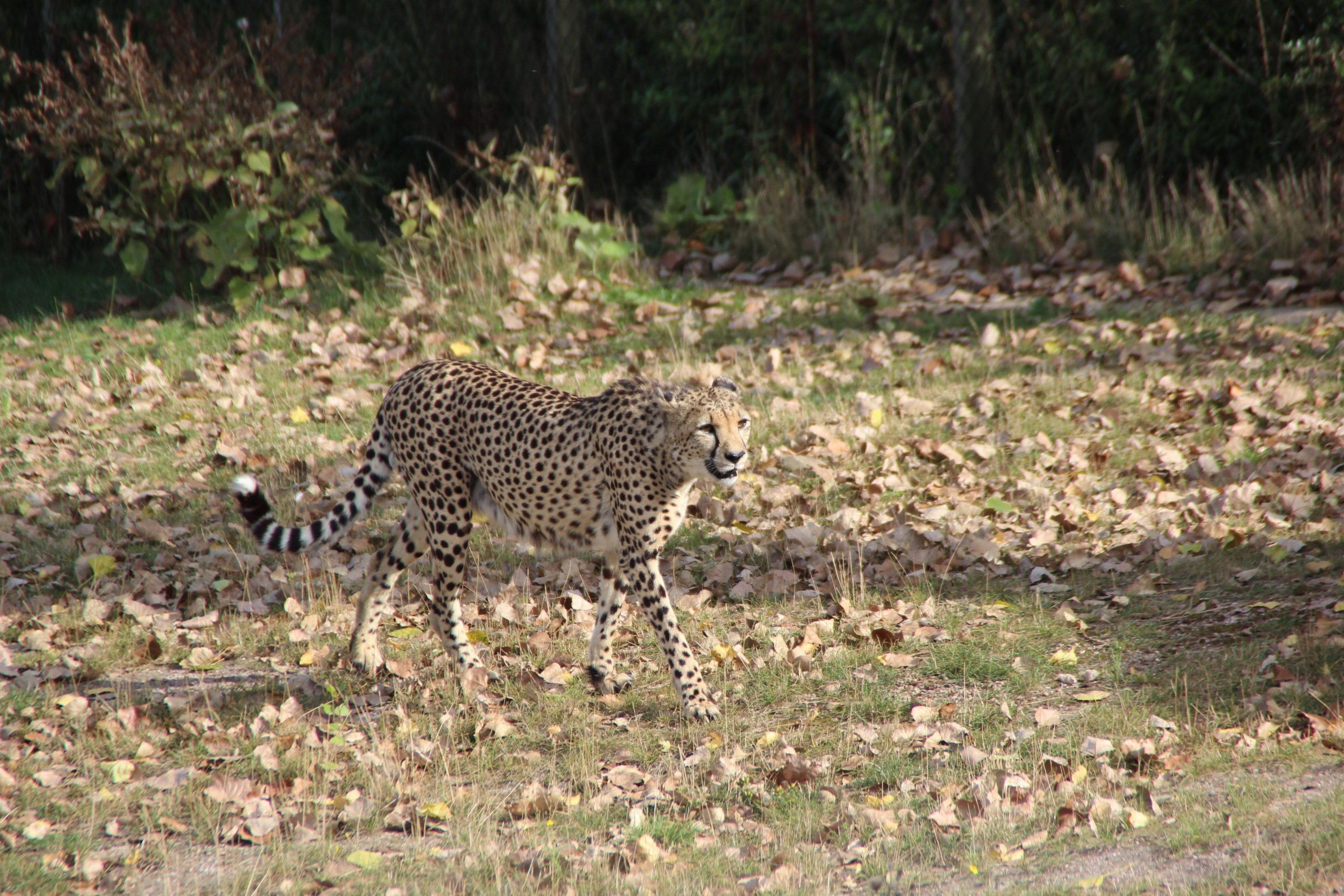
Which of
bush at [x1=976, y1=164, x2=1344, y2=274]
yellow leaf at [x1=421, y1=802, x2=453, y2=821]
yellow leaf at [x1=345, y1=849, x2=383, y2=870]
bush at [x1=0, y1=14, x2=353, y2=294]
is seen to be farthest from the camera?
bush at [x1=0, y1=14, x2=353, y2=294]

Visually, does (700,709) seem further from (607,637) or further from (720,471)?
(720,471)

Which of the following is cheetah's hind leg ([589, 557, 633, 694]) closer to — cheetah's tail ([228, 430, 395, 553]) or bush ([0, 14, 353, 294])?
cheetah's tail ([228, 430, 395, 553])

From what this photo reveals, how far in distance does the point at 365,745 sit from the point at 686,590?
1568mm

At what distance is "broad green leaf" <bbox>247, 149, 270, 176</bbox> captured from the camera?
9.06 meters

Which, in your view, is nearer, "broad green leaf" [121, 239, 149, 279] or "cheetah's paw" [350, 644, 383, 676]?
"cheetah's paw" [350, 644, 383, 676]

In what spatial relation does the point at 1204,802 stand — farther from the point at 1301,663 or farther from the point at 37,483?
the point at 37,483

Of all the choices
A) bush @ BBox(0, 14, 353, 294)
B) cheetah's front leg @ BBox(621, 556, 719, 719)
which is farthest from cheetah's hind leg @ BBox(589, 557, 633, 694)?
bush @ BBox(0, 14, 353, 294)

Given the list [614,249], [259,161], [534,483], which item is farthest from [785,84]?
[534,483]

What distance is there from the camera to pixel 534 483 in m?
4.78

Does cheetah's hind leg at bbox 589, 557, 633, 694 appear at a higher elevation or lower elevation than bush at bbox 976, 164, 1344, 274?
lower

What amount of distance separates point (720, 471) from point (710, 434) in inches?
5.4

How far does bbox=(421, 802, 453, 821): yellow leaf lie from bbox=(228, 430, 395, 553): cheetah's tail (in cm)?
132

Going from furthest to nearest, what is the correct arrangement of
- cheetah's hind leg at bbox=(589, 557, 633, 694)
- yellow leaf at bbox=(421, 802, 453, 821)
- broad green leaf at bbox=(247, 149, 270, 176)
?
broad green leaf at bbox=(247, 149, 270, 176) < cheetah's hind leg at bbox=(589, 557, 633, 694) < yellow leaf at bbox=(421, 802, 453, 821)

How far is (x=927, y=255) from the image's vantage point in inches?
379
